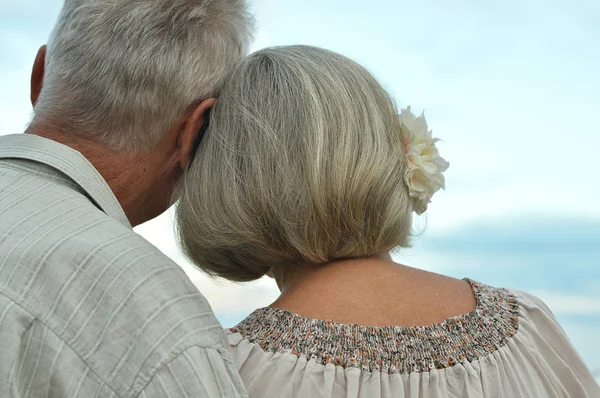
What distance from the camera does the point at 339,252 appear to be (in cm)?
Answer: 175

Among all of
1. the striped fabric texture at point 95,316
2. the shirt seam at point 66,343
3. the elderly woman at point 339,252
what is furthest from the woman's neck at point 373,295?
the shirt seam at point 66,343

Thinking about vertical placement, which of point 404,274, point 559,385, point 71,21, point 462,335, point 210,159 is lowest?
point 559,385

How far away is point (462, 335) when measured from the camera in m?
1.70

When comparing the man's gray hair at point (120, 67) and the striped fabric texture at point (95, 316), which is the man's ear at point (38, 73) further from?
the striped fabric texture at point (95, 316)

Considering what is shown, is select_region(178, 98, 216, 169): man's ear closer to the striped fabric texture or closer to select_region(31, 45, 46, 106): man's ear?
select_region(31, 45, 46, 106): man's ear

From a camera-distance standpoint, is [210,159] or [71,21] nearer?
[71,21]

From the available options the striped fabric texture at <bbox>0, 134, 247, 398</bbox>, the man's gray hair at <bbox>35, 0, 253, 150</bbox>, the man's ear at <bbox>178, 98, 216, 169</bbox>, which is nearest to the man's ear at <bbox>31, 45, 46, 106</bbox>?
the man's gray hair at <bbox>35, 0, 253, 150</bbox>

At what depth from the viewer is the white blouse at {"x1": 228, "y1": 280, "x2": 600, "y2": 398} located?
1.62m

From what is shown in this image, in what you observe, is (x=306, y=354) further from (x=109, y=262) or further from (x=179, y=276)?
(x=109, y=262)

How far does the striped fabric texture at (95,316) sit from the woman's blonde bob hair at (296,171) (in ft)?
1.57

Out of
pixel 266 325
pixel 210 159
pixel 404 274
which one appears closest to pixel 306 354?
pixel 266 325

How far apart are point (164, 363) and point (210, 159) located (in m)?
0.76

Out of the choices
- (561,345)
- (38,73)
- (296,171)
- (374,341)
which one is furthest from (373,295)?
(38,73)

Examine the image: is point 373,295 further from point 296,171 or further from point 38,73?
point 38,73
